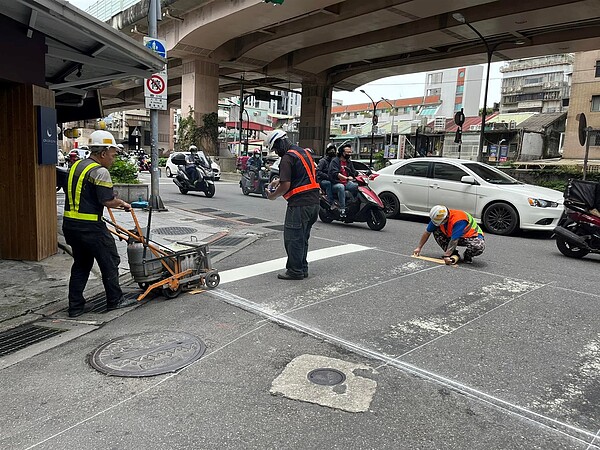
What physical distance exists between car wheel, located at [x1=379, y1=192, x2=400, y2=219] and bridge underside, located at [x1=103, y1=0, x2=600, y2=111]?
1176 cm

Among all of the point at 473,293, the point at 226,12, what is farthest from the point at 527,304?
the point at 226,12

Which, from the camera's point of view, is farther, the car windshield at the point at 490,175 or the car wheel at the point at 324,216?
the car windshield at the point at 490,175

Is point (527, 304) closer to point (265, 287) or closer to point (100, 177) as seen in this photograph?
point (265, 287)

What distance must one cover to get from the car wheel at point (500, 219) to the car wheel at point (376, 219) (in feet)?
7.41

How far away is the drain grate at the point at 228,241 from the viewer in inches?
323

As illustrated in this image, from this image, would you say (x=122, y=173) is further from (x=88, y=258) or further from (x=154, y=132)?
(x=88, y=258)

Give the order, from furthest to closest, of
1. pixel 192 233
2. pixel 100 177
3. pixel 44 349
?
pixel 192 233 → pixel 100 177 → pixel 44 349

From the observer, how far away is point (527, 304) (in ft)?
16.9

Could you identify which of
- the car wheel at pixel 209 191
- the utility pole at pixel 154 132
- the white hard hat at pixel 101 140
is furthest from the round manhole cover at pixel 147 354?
the car wheel at pixel 209 191

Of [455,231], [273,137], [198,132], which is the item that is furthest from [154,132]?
[198,132]

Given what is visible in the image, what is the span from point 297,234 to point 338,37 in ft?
73.8

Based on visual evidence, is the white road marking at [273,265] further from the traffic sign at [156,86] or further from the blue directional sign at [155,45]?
the blue directional sign at [155,45]

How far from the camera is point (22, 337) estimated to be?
14.0 ft

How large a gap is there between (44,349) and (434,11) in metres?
21.6
